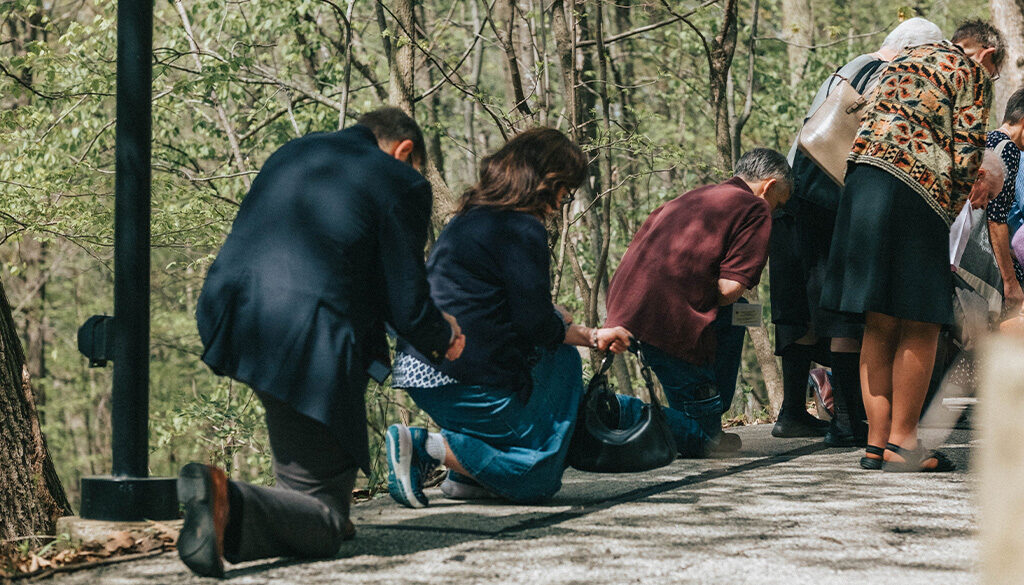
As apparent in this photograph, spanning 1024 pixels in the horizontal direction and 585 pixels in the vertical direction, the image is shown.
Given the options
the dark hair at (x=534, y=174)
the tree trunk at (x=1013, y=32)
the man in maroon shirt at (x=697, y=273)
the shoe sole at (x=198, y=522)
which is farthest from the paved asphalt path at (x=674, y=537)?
the tree trunk at (x=1013, y=32)

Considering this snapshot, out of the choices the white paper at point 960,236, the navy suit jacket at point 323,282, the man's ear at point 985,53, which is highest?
the man's ear at point 985,53

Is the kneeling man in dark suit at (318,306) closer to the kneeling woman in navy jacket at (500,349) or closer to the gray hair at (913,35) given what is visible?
the kneeling woman in navy jacket at (500,349)

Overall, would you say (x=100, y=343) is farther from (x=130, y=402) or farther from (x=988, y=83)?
(x=988, y=83)

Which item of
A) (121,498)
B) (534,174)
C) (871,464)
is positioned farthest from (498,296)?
(871,464)

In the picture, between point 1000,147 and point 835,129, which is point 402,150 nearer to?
point 835,129

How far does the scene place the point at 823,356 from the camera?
21.5 ft

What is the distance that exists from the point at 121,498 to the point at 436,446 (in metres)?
1.20

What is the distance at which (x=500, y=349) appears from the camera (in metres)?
4.43

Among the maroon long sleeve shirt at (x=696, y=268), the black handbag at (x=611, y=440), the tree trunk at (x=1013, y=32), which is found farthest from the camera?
the tree trunk at (x=1013, y=32)

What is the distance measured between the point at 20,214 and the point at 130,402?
6300mm

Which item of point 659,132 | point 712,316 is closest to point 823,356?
point 712,316

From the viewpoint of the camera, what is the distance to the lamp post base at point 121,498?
12.5 ft

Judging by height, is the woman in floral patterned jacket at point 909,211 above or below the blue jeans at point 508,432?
above

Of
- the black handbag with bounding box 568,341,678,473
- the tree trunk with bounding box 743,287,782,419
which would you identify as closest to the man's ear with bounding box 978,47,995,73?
the black handbag with bounding box 568,341,678,473
